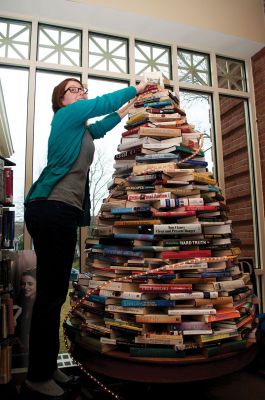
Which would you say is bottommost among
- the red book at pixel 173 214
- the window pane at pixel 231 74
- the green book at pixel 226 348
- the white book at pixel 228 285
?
the green book at pixel 226 348

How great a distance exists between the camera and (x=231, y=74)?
396 centimetres

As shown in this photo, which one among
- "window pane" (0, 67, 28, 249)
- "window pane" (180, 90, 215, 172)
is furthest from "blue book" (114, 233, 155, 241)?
"window pane" (180, 90, 215, 172)

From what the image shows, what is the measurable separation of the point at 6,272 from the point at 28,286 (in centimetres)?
24

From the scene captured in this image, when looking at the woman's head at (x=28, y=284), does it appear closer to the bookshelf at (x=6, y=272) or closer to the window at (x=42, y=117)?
the bookshelf at (x=6, y=272)

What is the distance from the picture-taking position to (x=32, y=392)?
1515 millimetres

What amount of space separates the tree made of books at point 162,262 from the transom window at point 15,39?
1740 millimetres

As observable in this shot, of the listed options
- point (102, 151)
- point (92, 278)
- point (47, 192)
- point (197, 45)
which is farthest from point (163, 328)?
point (197, 45)

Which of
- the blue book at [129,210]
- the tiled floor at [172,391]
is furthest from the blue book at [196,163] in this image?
the tiled floor at [172,391]

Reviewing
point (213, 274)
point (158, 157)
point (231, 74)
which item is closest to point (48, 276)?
point (213, 274)

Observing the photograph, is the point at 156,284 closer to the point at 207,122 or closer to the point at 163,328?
the point at 163,328

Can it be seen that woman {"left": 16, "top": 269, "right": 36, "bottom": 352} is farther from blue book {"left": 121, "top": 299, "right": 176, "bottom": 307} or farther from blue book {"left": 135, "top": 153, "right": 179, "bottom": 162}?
blue book {"left": 135, "top": 153, "right": 179, "bottom": 162}

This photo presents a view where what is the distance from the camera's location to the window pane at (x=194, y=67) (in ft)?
12.3

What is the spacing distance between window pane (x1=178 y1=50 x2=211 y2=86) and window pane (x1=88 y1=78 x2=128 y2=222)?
0.76 meters

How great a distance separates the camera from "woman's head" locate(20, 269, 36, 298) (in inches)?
92.0
